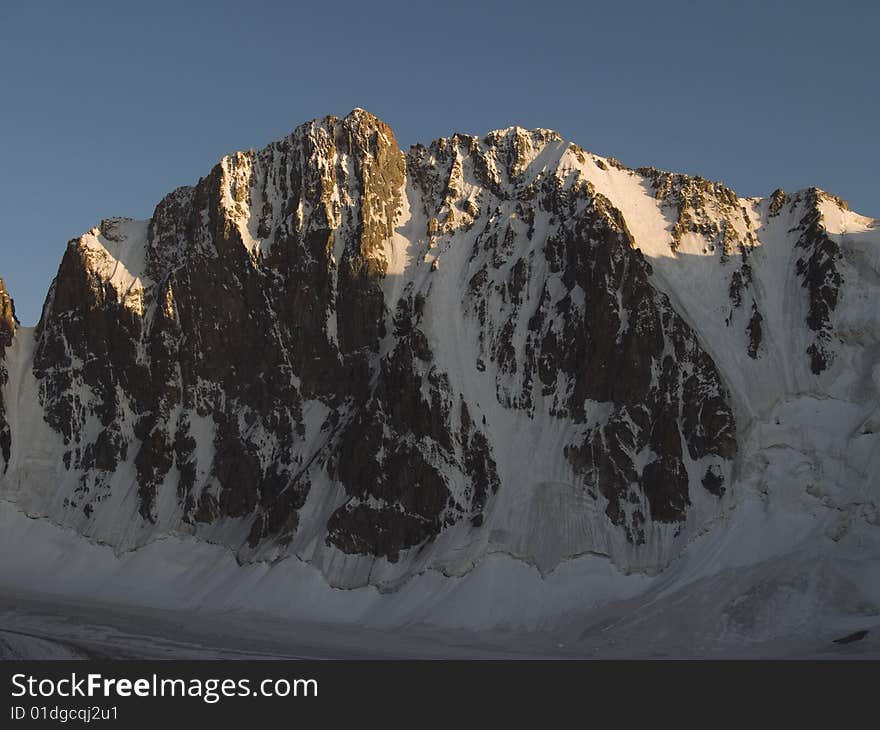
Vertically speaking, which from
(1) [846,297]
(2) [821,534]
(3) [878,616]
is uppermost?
(1) [846,297]

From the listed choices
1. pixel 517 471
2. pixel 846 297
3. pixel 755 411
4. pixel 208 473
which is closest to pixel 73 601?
pixel 208 473

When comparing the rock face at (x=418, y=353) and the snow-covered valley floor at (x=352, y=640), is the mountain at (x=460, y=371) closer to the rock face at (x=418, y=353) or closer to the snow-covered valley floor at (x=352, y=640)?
the rock face at (x=418, y=353)

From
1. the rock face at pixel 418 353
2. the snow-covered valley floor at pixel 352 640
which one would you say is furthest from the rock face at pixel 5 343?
the snow-covered valley floor at pixel 352 640

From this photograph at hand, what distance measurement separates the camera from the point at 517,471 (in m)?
115

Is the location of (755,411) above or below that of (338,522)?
above

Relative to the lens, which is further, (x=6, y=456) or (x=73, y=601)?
(x=6, y=456)

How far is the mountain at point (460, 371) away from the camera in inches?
4232

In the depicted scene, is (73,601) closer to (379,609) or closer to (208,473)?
(208,473)

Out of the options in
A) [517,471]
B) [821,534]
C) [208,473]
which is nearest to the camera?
[821,534]

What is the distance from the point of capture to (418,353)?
4798 inches

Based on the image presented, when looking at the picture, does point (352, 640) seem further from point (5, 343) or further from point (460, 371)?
point (5, 343)

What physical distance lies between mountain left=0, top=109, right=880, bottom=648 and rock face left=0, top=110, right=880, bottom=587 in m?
0.30
